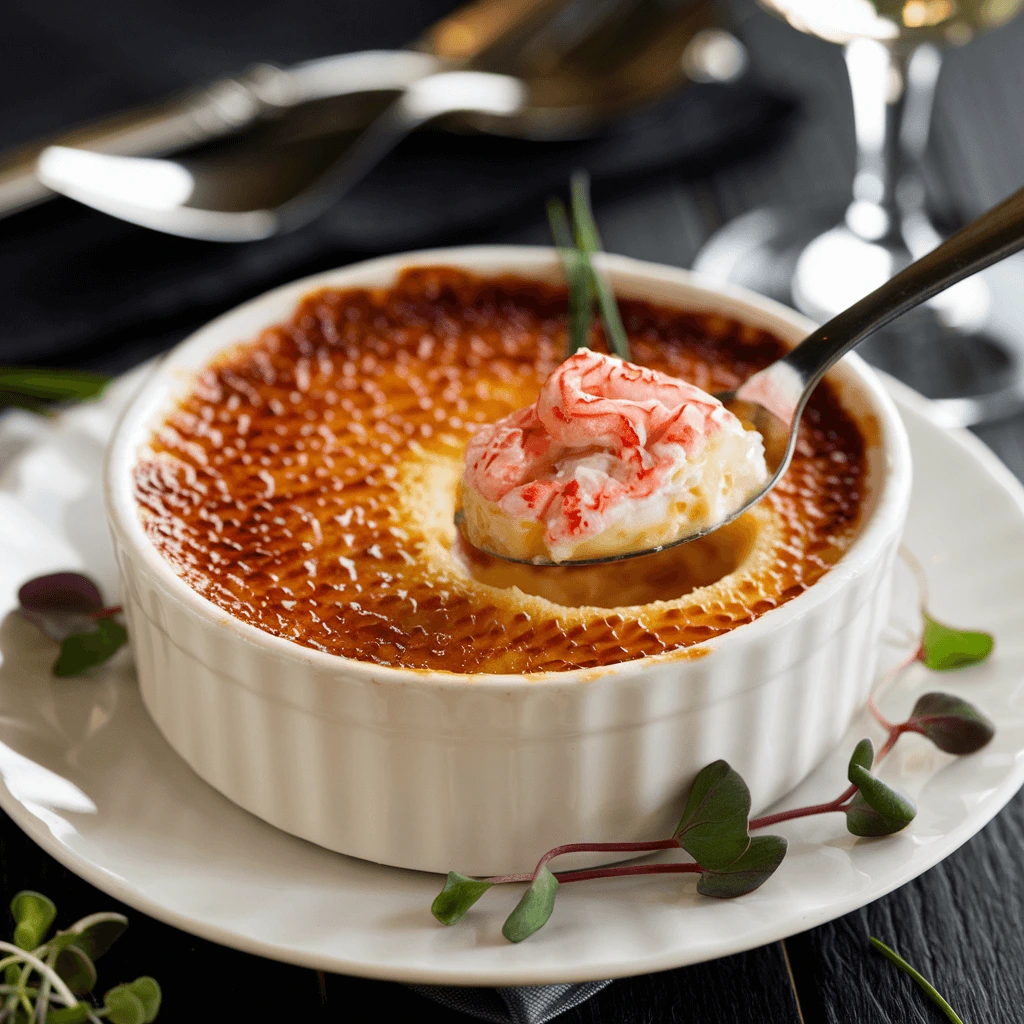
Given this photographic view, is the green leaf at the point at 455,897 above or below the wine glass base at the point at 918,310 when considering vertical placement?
above

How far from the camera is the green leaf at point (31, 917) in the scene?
116cm

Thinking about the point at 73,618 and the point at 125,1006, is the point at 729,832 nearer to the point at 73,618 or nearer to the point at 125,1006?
the point at 125,1006

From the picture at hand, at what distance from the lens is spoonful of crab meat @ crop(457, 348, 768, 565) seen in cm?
122

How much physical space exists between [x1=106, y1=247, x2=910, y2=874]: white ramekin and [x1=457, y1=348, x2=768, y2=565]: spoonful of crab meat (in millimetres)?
128

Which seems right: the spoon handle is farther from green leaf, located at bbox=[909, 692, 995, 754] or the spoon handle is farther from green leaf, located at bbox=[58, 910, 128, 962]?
green leaf, located at bbox=[58, 910, 128, 962]

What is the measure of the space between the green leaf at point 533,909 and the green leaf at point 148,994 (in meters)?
0.28

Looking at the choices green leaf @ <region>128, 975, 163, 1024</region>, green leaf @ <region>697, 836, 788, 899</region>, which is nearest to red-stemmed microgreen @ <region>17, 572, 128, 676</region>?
green leaf @ <region>128, 975, 163, 1024</region>

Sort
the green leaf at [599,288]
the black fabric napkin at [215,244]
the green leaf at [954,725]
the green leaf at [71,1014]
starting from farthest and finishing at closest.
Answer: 1. the black fabric napkin at [215,244]
2. the green leaf at [599,288]
3. the green leaf at [954,725]
4. the green leaf at [71,1014]

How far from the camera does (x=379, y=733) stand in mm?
1165

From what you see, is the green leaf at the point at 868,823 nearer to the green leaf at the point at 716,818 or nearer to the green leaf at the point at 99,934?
the green leaf at the point at 716,818

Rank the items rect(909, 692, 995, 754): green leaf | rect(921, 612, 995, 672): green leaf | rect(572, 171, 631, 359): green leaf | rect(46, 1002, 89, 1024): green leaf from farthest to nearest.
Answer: rect(572, 171, 631, 359): green leaf < rect(921, 612, 995, 672): green leaf < rect(909, 692, 995, 754): green leaf < rect(46, 1002, 89, 1024): green leaf

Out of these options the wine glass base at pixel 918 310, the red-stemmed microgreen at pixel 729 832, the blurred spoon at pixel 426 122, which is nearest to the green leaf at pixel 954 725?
the red-stemmed microgreen at pixel 729 832

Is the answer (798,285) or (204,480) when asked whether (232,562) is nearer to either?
(204,480)

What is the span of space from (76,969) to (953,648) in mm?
883
